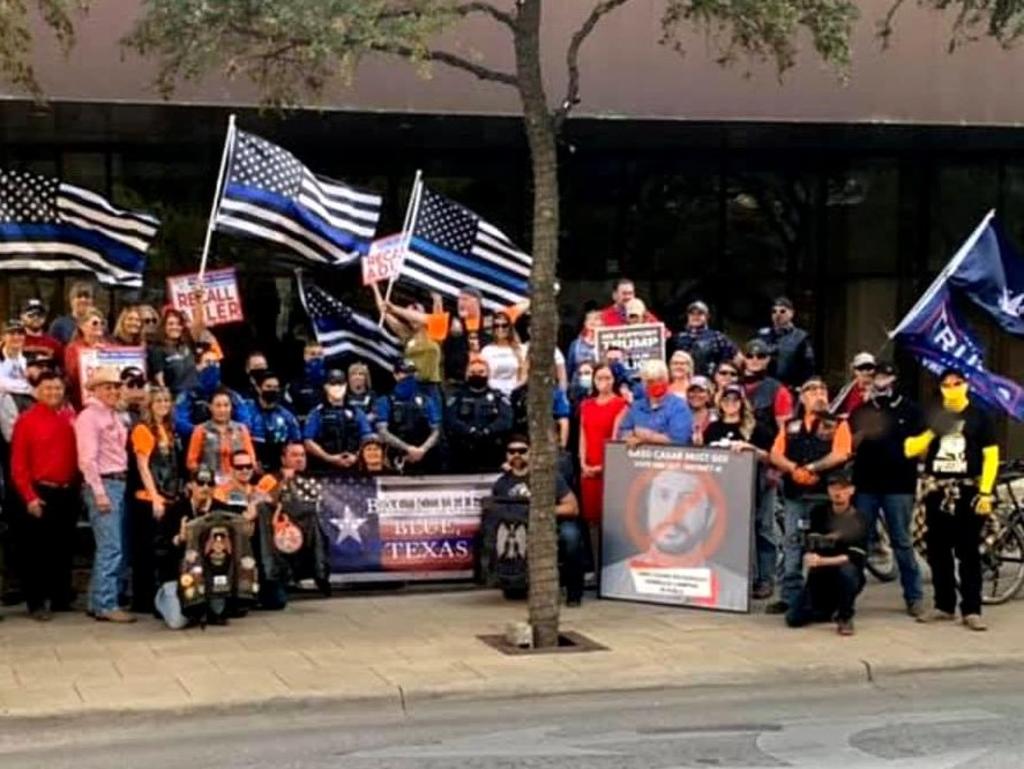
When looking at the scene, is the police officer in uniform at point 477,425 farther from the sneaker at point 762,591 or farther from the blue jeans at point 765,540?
the sneaker at point 762,591

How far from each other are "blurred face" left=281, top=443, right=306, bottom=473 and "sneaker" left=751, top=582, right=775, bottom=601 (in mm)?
3685

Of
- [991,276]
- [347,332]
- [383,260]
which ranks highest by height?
[383,260]

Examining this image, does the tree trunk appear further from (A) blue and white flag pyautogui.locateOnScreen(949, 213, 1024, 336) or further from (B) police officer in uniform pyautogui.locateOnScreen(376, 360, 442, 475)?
(A) blue and white flag pyautogui.locateOnScreen(949, 213, 1024, 336)

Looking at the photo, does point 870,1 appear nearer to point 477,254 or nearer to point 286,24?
point 477,254

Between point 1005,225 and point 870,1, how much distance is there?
16.6 ft

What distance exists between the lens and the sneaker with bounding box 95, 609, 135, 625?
37.2ft

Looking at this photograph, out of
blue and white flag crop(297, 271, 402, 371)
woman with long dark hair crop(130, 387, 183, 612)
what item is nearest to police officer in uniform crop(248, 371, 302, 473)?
woman with long dark hair crop(130, 387, 183, 612)

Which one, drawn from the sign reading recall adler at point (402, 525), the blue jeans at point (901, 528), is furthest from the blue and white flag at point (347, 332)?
the blue jeans at point (901, 528)

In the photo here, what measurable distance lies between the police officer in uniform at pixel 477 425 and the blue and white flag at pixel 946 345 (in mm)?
3417

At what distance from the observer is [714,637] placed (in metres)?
11.0

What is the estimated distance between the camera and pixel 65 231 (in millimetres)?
14422

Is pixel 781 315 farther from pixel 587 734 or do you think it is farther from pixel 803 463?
pixel 587 734

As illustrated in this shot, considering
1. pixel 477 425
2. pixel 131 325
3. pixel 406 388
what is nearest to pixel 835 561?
pixel 477 425

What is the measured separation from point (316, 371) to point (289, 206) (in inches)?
64.9
